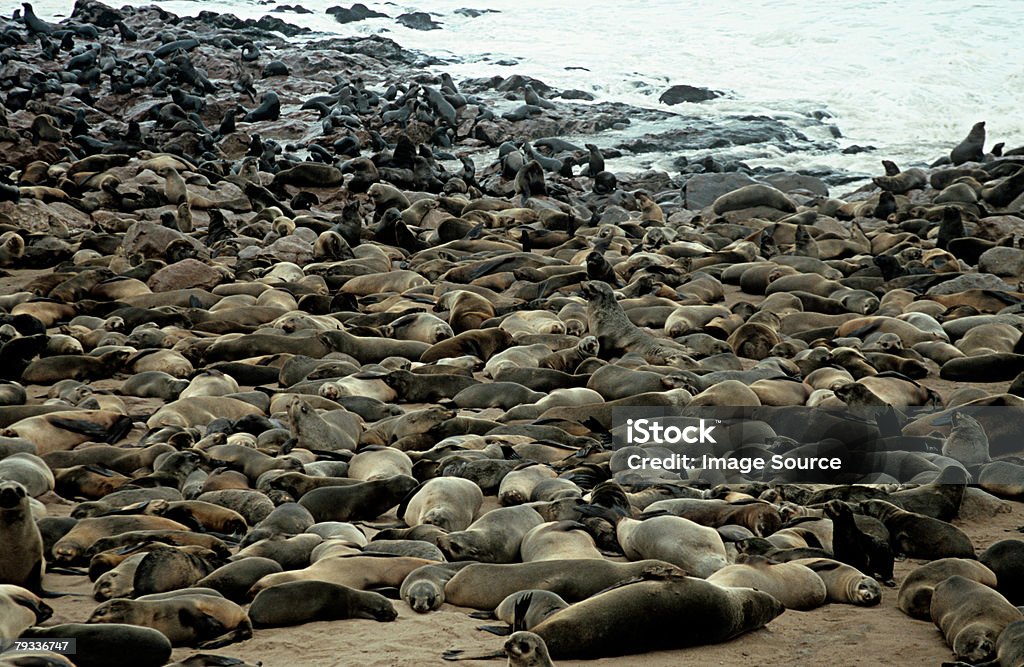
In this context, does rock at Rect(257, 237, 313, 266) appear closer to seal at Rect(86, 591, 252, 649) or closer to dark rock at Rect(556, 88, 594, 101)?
seal at Rect(86, 591, 252, 649)

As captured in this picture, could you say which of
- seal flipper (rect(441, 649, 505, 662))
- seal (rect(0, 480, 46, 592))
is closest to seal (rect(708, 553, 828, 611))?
seal flipper (rect(441, 649, 505, 662))

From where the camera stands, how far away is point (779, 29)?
3738 cm

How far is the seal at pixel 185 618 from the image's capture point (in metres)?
3.39

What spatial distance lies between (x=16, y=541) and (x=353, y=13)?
137 ft

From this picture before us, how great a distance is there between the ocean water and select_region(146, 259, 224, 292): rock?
13.1m

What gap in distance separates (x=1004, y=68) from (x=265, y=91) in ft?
67.4

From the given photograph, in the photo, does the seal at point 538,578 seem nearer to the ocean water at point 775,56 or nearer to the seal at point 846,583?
the seal at point 846,583

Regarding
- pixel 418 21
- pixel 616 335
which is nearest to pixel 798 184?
pixel 616 335

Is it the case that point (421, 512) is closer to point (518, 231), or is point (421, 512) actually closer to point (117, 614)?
point (117, 614)

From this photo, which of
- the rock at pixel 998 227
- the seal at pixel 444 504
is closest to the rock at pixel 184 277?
the seal at pixel 444 504

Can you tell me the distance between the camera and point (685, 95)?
2975cm

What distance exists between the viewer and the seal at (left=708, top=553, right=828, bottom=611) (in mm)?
3748

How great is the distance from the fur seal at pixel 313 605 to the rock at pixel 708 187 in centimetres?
1445

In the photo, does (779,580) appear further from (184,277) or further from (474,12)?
(474,12)
